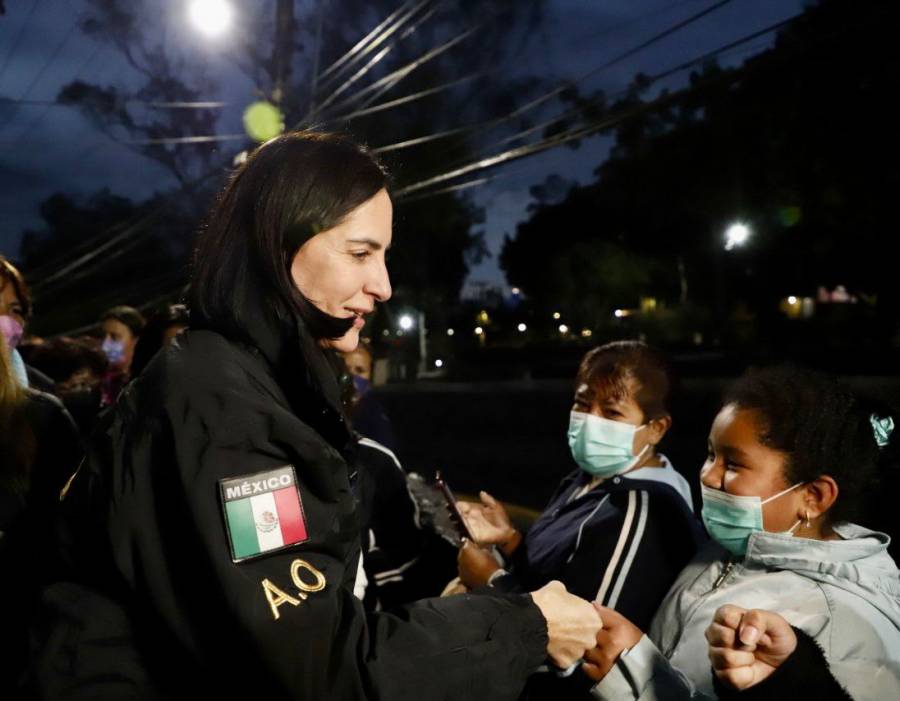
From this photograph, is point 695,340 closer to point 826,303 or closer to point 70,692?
point 826,303

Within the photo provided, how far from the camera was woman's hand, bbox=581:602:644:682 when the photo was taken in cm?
190

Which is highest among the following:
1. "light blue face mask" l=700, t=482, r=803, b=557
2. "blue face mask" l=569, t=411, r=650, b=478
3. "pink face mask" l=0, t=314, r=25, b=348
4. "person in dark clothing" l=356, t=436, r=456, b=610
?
"pink face mask" l=0, t=314, r=25, b=348

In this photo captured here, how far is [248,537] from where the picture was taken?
46.8 inches

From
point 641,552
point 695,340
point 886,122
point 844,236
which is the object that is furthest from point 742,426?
point 695,340

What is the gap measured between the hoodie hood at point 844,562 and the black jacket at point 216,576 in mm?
982

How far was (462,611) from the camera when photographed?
1438mm

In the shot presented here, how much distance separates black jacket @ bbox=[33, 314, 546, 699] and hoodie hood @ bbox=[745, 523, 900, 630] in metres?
0.98

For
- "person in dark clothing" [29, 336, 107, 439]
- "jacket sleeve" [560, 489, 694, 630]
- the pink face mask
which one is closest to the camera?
"jacket sleeve" [560, 489, 694, 630]

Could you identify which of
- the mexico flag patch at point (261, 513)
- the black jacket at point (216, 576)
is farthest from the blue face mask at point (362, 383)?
the mexico flag patch at point (261, 513)

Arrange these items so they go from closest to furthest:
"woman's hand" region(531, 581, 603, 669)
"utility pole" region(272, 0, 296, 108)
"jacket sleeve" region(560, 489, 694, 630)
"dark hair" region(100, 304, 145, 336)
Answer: "woman's hand" region(531, 581, 603, 669) → "jacket sleeve" region(560, 489, 694, 630) → "dark hair" region(100, 304, 145, 336) → "utility pole" region(272, 0, 296, 108)

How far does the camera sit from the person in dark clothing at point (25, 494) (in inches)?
59.9

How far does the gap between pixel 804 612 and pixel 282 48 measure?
11642 millimetres

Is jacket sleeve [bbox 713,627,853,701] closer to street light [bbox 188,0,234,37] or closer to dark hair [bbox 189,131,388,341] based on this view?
dark hair [bbox 189,131,388,341]

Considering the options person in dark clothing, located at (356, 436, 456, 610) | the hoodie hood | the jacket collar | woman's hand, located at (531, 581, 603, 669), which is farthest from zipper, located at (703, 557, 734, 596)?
person in dark clothing, located at (356, 436, 456, 610)
